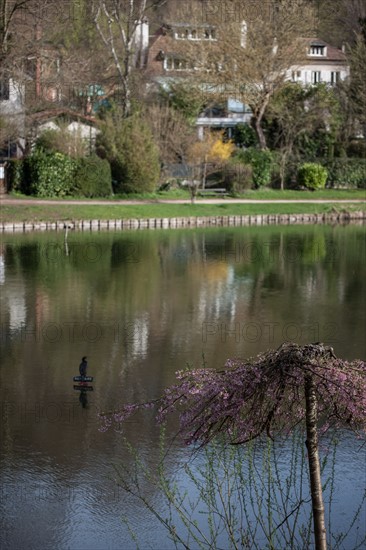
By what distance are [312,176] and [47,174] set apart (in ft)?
43.0

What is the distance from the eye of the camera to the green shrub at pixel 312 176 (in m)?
45.7

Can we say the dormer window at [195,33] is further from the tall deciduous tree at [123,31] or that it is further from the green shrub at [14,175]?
Result: the green shrub at [14,175]

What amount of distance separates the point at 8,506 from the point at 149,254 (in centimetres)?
1946

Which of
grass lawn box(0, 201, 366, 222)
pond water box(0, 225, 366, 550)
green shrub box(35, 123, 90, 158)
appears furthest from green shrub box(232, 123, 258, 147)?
pond water box(0, 225, 366, 550)

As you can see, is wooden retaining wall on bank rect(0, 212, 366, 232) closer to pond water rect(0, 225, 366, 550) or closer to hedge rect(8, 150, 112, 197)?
pond water rect(0, 225, 366, 550)

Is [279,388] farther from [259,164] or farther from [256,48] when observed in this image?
[256,48]

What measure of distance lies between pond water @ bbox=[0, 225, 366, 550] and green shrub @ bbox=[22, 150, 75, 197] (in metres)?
6.78

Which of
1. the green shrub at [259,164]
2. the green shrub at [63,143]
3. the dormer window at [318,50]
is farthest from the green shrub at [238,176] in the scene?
the dormer window at [318,50]

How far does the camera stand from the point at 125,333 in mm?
18578

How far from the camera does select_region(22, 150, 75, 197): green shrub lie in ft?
131

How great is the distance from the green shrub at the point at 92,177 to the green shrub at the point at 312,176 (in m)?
10.2

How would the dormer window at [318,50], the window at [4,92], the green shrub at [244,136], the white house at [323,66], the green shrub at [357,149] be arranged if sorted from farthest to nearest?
1. the dormer window at [318,50]
2. the white house at [323,66]
3. the green shrub at [244,136]
4. the green shrub at [357,149]
5. the window at [4,92]

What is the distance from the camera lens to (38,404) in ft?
45.0

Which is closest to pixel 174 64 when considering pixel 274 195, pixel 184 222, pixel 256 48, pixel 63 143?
pixel 256 48
